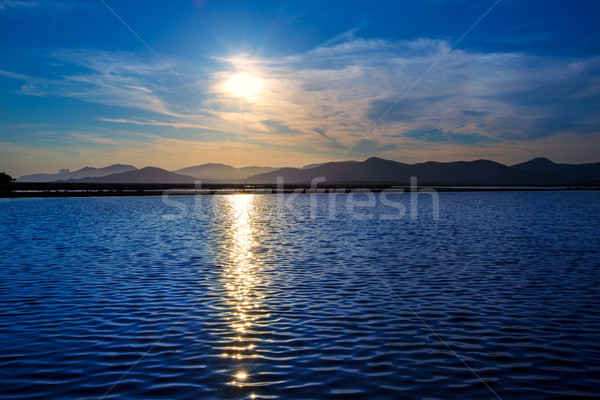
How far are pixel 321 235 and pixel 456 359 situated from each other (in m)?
30.4

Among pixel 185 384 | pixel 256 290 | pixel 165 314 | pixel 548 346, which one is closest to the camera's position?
pixel 185 384

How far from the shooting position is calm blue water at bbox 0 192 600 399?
34.7 feet

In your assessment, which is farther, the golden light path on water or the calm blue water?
the golden light path on water

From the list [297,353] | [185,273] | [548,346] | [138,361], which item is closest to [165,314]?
[138,361]

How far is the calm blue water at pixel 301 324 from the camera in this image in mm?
10578

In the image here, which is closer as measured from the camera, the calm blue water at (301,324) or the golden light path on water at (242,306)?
the calm blue water at (301,324)

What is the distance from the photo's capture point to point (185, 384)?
1045 centimetres

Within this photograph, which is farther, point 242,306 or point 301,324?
point 242,306

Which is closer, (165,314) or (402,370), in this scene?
(402,370)

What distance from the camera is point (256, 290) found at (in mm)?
20312

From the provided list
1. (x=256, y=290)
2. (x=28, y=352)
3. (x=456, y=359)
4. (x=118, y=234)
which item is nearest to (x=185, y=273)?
(x=256, y=290)

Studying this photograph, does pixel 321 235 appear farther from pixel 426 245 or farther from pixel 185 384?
pixel 185 384

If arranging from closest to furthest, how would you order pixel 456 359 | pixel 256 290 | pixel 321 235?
pixel 456 359 < pixel 256 290 < pixel 321 235

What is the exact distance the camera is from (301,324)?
15117 millimetres
